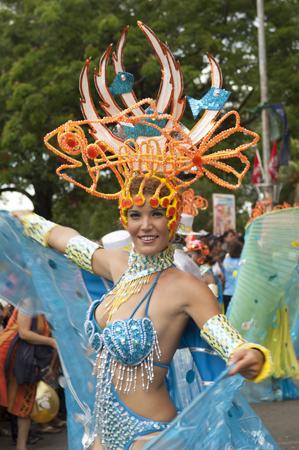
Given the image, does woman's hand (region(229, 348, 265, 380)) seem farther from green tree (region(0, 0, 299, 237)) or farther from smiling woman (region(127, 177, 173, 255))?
green tree (region(0, 0, 299, 237))

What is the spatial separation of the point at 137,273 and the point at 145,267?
4cm

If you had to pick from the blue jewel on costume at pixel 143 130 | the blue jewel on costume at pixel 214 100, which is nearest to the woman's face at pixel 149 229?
the blue jewel on costume at pixel 143 130

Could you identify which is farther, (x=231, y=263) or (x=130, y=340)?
(x=231, y=263)

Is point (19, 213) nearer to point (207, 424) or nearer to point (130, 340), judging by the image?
point (130, 340)

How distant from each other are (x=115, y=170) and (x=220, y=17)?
59.8 feet

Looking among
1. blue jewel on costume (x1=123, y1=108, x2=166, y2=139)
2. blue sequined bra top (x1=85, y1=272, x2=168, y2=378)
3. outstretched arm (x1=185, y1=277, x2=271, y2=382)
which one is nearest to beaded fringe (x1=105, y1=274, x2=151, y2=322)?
blue sequined bra top (x1=85, y1=272, x2=168, y2=378)

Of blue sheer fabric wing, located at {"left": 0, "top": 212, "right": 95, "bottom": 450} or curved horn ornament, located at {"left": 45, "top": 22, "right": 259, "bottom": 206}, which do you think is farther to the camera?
blue sheer fabric wing, located at {"left": 0, "top": 212, "right": 95, "bottom": 450}

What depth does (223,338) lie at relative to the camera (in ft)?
11.7

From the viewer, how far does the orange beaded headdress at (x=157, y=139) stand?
156 inches

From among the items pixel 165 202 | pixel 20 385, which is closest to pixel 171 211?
pixel 165 202

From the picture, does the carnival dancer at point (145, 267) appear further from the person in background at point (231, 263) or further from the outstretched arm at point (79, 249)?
the person in background at point (231, 263)

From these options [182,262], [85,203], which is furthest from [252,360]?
[85,203]

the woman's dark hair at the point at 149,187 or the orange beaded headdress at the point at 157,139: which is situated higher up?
the orange beaded headdress at the point at 157,139

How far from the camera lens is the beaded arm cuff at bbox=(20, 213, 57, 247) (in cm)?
451
